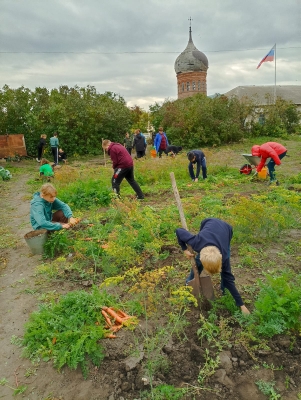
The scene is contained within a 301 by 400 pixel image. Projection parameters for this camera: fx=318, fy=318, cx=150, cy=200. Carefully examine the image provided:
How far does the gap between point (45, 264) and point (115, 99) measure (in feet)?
63.2

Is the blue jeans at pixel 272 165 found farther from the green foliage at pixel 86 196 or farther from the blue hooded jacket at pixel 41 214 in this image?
the blue hooded jacket at pixel 41 214

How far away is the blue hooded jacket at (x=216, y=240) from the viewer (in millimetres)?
3027

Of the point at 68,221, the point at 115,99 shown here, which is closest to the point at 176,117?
the point at 115,99

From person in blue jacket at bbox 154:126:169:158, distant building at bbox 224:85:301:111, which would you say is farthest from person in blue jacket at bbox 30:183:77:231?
distant building at bbox 224:85:301:111

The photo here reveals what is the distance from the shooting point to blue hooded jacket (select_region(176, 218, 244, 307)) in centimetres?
303

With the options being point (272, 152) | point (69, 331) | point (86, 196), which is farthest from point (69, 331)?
point (272, 152)

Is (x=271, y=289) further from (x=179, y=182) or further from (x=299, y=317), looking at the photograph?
(x=179, y=182)

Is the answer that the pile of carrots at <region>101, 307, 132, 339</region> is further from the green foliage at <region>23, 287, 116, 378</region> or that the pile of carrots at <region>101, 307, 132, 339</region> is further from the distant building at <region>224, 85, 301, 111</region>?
the distant building at <region>224, 85, 301, 111</region>

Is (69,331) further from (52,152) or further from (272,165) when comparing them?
(52,152)

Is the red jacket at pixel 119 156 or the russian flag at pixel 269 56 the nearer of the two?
the red jacket at pixel 119 156

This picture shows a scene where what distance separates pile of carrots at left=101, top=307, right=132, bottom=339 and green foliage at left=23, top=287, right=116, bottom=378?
6cm

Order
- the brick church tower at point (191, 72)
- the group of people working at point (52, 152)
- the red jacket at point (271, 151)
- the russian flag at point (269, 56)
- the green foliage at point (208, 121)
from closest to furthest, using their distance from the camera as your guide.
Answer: the red jacket at point (271, 151) < the group of people working at point (52, 152) < the green foliage at point (208, 121) < the russian flag at point (269, 56) < the brick church tower at point (191, 72)

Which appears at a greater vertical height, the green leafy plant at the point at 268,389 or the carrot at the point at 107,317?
the carrot at the point at 107,317

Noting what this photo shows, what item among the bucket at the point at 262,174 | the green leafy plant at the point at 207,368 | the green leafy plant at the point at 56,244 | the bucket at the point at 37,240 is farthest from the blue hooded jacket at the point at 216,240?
the bucket at the point at 262,174
